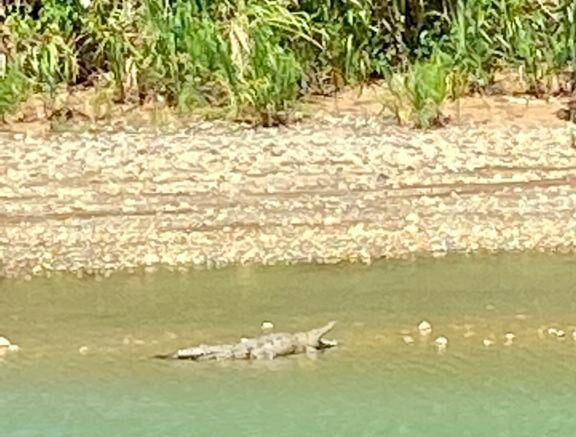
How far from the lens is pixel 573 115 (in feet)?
34.3

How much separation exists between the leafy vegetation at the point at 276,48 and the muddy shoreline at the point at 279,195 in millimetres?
368

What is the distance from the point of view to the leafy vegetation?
10586mm

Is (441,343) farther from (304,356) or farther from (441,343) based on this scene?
(304,356)

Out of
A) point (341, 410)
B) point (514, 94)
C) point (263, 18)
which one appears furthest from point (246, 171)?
point (341, 410)

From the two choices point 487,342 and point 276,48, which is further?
point 276,48

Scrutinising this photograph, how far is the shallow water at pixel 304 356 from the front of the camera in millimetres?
5445

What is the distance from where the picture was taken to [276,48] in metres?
10.7

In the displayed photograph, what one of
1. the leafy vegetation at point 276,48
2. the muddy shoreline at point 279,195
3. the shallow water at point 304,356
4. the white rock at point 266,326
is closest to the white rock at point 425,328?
the shallow water at point 304,356

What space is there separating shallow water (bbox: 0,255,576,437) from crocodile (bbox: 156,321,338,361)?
0.23ft

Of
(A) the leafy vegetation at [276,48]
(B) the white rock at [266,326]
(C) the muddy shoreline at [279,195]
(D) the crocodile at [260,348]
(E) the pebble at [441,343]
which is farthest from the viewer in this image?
(A) the leafy vegetation at [276,48]

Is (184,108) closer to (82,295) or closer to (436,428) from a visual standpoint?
(82,295)

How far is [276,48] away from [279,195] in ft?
Result: 6.65

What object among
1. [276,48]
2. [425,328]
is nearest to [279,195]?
[276,48]

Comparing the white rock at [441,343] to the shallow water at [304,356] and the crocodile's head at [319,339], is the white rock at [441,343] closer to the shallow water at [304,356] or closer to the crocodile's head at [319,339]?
the shallow water at [304,356]
